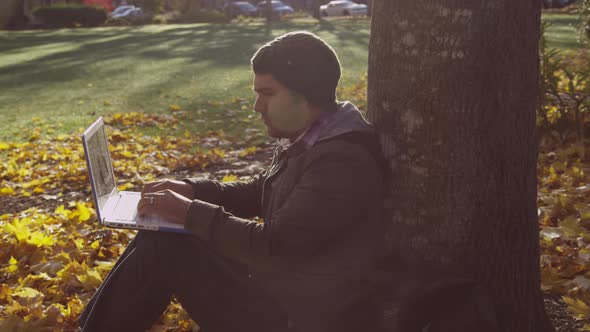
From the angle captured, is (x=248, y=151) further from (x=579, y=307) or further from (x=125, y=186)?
(x=579, y=307)

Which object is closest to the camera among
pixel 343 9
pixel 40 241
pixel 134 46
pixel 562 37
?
pixel 40 241

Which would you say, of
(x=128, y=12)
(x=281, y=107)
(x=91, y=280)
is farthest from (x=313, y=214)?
(x=128, y=12)

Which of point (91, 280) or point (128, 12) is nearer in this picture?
point (91, 280)

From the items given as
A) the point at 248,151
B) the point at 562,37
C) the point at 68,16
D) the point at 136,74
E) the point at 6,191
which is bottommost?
the point at 68,16

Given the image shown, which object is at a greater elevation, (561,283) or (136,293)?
(136,293)

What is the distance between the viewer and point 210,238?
2.05 m

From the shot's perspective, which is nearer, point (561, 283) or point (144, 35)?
point (561, 283)

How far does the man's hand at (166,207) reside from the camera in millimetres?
A: 2115

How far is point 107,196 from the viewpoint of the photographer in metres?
2.63

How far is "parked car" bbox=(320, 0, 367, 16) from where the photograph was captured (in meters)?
39.6

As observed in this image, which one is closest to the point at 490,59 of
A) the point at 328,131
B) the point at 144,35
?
the point at 328,131

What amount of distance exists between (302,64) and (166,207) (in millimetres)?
733

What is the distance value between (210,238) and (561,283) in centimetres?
178

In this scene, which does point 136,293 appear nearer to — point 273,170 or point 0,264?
point 273,170
